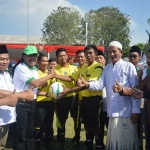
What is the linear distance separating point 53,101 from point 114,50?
219 cm

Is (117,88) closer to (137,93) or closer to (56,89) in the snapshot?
(137,93)

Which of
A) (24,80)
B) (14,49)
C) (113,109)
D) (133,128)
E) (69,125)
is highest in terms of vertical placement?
(14,49)

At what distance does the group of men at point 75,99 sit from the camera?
4262 mm

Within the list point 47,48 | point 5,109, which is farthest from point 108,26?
point 5,109

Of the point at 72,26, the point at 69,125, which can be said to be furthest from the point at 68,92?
the point at 72,26

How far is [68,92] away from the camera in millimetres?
5613

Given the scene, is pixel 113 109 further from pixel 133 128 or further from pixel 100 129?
pixel 100 129

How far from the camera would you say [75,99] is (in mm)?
6270

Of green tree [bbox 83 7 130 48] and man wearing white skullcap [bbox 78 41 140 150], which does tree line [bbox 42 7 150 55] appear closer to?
green tree [bbox 83 7 130 48]

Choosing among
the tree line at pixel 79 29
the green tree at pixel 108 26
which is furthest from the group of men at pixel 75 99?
the green tree at pixel 108 26

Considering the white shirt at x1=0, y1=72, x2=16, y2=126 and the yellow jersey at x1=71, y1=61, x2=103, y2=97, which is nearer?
the white shirt at x1=0, y1=72, x2=16, y2=126

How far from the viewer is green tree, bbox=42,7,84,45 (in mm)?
30734

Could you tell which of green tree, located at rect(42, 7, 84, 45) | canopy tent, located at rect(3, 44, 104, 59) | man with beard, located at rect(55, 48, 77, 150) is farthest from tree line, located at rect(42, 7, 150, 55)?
man with beard, located at rect(55, 48, 77, 150)

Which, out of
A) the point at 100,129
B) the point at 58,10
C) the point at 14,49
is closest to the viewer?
the point at 100,129
